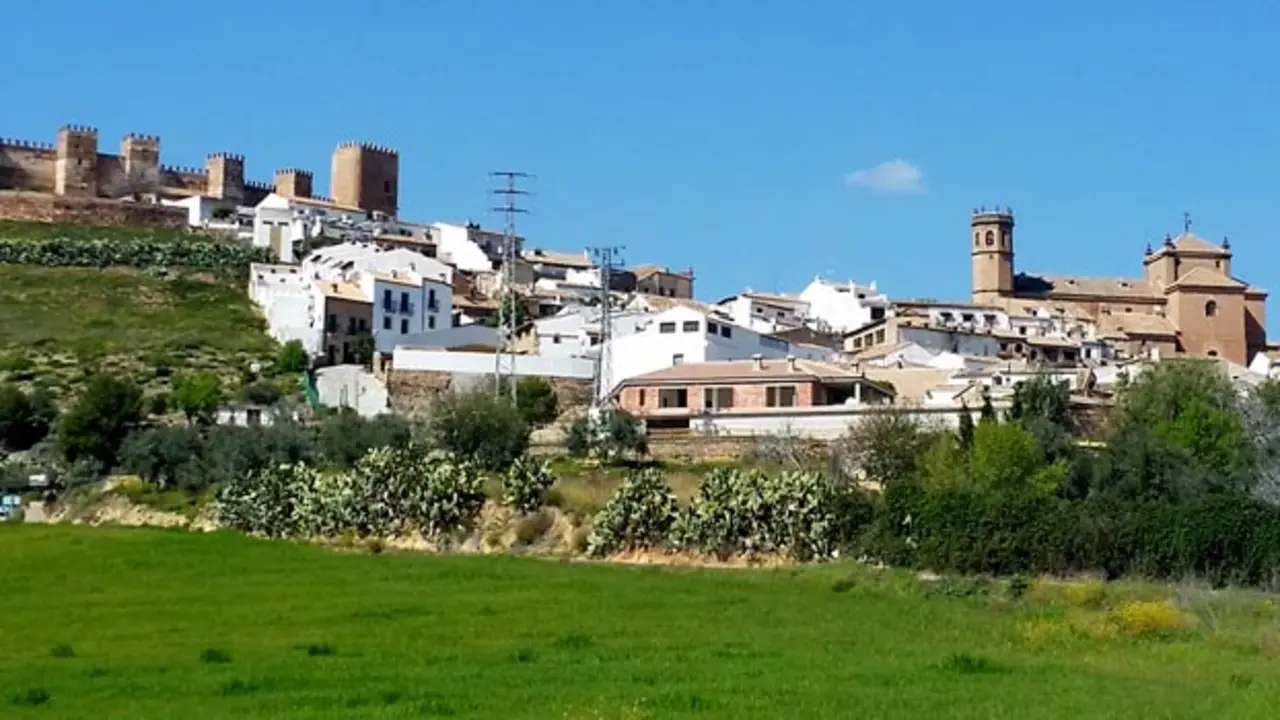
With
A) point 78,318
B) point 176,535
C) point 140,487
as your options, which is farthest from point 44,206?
point 176,535

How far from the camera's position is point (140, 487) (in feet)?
185

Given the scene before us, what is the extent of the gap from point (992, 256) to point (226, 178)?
4785 centimetres

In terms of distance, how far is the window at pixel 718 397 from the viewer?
62.2 meters

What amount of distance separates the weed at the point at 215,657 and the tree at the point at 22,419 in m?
45.9

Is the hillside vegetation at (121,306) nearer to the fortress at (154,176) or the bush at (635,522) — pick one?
the fortress at (154,176)

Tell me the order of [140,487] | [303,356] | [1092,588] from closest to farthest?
[1092,588] < [140,487] < [303,356]

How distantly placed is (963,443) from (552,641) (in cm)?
3042

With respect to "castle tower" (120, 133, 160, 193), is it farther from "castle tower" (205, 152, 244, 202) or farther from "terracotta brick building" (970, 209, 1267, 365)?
"terracotta brick building" (970, 209, 1267, 365)

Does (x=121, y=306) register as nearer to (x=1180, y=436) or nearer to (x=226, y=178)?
(x=226, y=178)

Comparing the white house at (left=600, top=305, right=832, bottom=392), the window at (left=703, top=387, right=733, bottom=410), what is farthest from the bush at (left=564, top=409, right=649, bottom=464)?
the white house at (left=600, top=305, right=832, bottom=392)

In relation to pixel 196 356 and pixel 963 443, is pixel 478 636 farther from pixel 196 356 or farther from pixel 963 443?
pixel 196 356

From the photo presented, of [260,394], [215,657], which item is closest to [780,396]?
[260,394]

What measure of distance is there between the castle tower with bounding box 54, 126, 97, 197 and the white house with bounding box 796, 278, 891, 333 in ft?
148

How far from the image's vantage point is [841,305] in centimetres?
9862
